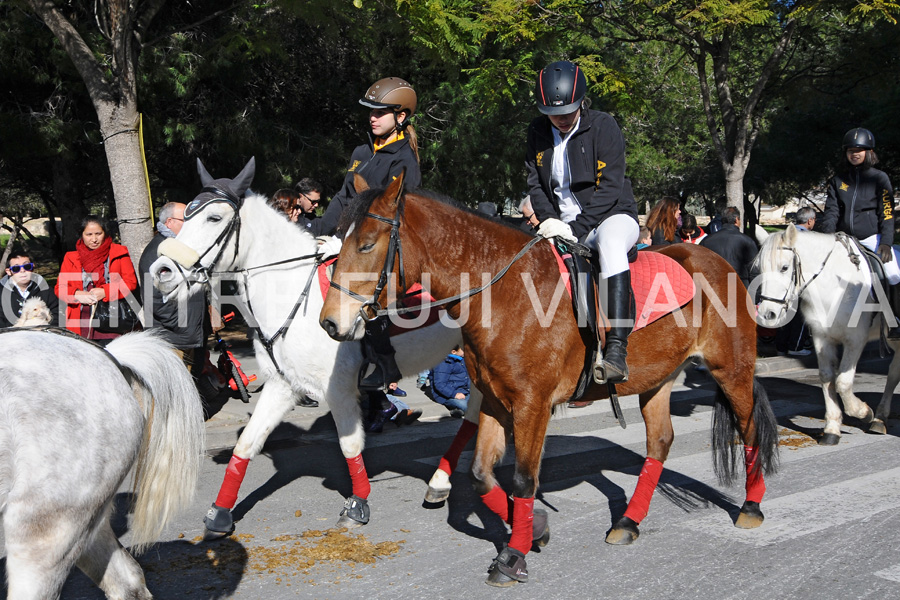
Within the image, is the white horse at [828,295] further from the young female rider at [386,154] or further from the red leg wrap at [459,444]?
the young female rider at [386,154]

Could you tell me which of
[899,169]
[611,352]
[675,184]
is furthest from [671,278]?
[675,184]

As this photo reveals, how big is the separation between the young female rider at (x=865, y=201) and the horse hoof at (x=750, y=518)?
4091 millimetres

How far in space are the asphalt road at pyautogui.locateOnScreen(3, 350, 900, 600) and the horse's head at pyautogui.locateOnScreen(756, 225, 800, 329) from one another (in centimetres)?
125

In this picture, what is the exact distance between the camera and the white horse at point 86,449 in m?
3.02

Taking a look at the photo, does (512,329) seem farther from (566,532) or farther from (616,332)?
(566,532)

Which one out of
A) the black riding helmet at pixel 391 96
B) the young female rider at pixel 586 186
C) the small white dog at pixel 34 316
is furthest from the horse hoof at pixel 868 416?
the small white dog at pixel 34 316

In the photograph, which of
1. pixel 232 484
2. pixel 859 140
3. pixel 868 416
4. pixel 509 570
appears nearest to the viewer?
pixel 509 570

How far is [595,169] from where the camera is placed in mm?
5195

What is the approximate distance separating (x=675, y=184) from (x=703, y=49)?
2153cm

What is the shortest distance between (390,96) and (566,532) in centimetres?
321

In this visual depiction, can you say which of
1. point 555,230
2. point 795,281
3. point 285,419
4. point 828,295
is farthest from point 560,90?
point 285,419

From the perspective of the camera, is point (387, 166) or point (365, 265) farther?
point (387, 166)

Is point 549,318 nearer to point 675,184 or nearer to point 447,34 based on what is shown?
point 447,34

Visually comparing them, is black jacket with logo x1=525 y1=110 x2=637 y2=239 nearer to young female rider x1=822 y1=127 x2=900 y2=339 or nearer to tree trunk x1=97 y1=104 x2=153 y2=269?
young female rider x1=822 y1=127 x2=900 y2=339
